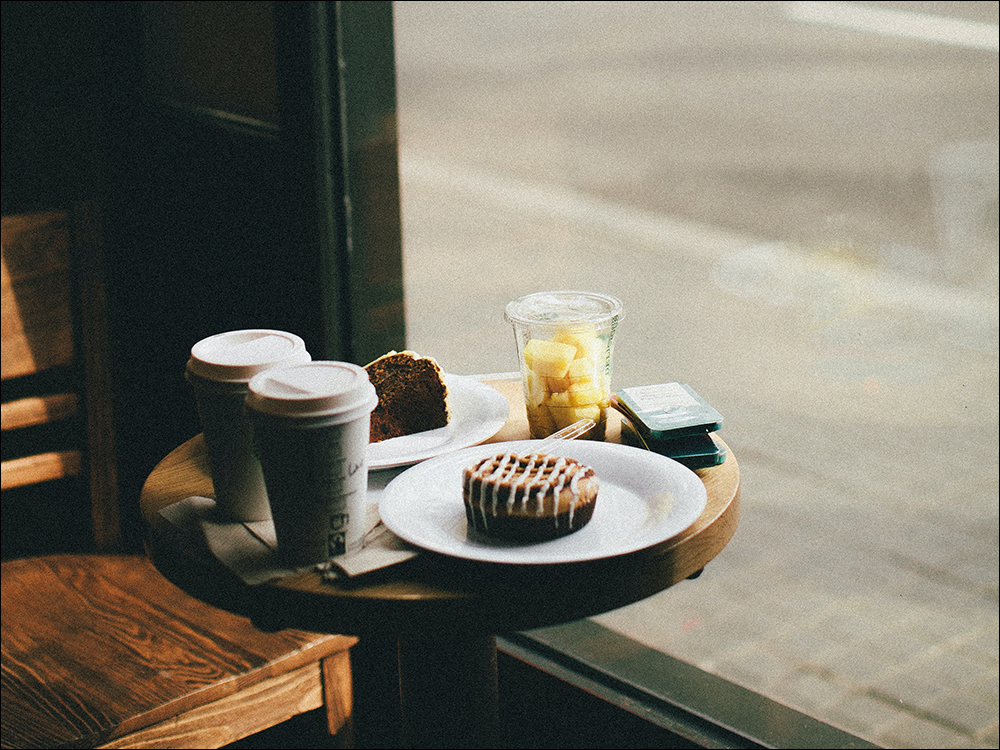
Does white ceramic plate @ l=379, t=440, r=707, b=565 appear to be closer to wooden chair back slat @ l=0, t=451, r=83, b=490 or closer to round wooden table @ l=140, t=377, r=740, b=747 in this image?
round wooden table @ l=140, t=377, r=740, b=747

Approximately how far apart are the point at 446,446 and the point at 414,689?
0.97 feet

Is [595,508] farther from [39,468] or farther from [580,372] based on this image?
[39,468]

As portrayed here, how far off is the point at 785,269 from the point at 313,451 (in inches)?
172

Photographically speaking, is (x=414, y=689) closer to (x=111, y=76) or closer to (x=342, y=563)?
(x=342, y=563)

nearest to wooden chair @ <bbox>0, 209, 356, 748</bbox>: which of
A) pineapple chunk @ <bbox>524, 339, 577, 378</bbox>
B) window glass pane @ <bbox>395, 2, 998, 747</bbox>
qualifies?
pineapple chunk @ <bbox>524, 339, 577, 378</bbox>

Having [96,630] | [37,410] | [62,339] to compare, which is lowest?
[96,630]

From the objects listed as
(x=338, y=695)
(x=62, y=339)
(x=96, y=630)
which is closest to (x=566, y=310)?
(x=338, y=695)

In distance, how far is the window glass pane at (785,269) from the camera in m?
2.16

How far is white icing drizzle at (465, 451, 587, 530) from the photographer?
2.87 ft

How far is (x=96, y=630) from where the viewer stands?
1.49 metres

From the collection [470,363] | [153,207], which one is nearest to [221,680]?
[153,207]

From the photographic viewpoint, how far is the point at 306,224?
178 cm

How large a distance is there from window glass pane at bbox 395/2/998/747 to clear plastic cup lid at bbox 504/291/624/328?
0.72 meters

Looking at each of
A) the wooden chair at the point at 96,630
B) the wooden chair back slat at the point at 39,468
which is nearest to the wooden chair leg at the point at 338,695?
the wooden chair at the point at 96,630
